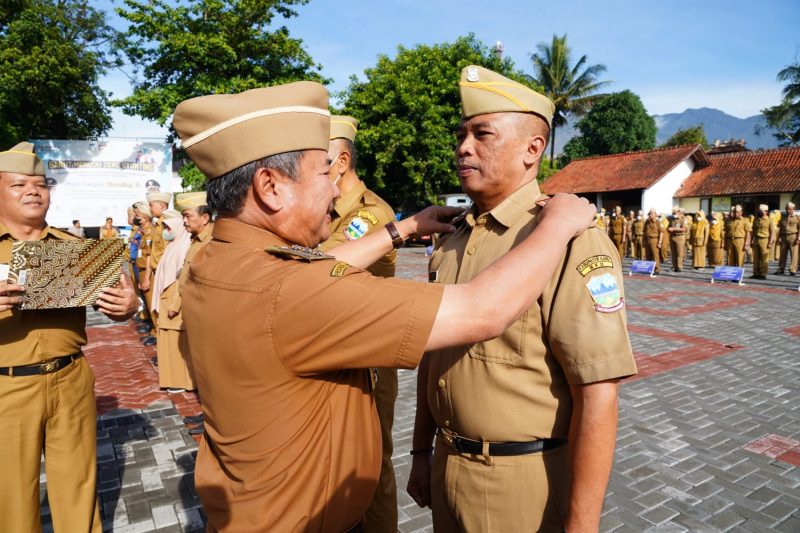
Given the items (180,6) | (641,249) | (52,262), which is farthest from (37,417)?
(180,6)

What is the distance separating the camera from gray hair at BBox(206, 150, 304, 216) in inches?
60.0

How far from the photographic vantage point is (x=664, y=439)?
477cm

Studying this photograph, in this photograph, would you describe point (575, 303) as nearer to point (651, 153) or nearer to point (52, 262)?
point (52, 262)

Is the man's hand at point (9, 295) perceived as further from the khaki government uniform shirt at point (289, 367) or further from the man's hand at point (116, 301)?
the khaki government uniform shirt at point (289, 367)

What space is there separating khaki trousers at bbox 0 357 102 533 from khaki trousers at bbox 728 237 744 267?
2092 cm

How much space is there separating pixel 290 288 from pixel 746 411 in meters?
5.75

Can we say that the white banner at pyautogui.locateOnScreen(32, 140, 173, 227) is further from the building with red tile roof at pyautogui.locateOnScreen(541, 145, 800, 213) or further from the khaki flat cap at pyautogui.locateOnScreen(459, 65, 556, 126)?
the khaki flat cap at pyautogui.locateOnScreen(459, 65, 556, 126)

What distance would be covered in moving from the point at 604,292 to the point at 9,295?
2768 mm

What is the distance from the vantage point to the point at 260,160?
152 centimetres

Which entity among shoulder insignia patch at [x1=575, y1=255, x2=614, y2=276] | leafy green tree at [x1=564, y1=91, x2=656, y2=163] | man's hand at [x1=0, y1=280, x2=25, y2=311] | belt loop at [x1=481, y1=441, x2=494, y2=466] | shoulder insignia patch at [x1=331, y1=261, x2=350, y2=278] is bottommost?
belt loop at [x1=481, y1=441, x2=494, y2=466]

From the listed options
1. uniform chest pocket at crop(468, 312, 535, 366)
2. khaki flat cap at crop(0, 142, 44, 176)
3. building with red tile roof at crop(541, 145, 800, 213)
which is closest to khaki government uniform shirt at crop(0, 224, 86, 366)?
khaki flat cap at crop(0, 142, 44, 176)

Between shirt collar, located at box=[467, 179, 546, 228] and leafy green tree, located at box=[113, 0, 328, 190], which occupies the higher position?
leafy green tree, located at box=[113, 0, 328, 190]

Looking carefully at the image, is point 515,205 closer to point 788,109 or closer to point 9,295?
point 9,295

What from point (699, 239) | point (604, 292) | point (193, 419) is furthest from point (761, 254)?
point (604, 292)
